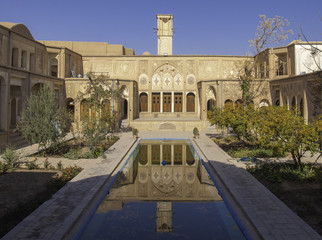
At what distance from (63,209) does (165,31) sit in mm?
27246

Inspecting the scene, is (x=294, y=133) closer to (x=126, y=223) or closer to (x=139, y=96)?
(x=126, y=223)

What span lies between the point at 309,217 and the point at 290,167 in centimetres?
413

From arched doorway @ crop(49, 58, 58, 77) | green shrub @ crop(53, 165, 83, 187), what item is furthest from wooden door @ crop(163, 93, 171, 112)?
green shrub @ crop(53, 165, 83, 187)

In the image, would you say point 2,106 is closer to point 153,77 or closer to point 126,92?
point 126,92

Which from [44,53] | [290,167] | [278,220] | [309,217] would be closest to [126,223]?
[278,220]

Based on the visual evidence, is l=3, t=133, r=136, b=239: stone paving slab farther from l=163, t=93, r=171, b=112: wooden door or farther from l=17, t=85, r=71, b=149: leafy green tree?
l=163, t=93, r=171, b=112: wooden door

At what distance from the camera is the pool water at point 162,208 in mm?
5398

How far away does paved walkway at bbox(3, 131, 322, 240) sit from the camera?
16.2 feet

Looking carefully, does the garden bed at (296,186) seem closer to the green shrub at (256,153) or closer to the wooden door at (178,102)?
the green shrub at (256,153)

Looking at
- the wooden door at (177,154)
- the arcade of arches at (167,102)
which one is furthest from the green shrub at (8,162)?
the arcade of arches at (167,102)

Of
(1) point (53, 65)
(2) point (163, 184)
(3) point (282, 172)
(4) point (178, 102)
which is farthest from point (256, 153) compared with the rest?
(1) point (53, 65)

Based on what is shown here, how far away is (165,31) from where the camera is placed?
29.9m

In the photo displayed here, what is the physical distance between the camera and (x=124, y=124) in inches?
952

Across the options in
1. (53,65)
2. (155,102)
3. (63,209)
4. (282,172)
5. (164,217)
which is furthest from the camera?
(53,65)
